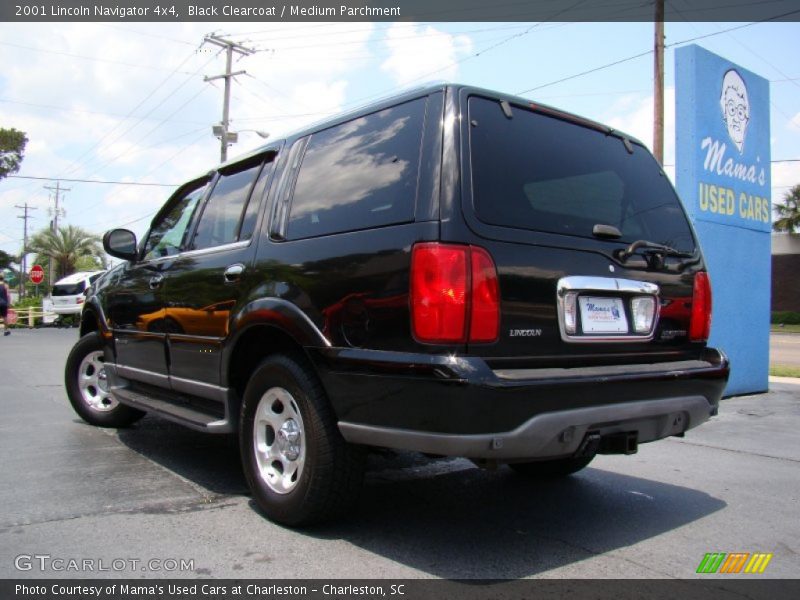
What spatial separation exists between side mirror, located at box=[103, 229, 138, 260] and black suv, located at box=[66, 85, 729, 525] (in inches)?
51.0

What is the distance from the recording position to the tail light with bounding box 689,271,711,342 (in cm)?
347

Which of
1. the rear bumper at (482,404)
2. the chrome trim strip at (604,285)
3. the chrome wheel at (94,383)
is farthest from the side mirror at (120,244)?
the chrome trim strip at (604,285)

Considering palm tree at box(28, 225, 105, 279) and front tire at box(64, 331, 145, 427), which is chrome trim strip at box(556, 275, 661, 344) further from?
palm tree at box(28, 225, 105, 279)

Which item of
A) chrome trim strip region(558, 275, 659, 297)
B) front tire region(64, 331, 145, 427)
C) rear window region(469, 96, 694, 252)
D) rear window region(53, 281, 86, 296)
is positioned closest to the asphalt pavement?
front tire region(64, 331, 145, 427)

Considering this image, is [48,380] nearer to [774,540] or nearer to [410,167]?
[410,167]

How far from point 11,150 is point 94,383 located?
3567cm

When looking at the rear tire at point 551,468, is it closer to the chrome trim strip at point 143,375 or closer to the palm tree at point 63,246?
the chrome trim strip at point 143,375

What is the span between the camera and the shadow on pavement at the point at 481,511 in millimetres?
3004

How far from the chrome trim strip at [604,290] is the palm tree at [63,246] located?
44.4m

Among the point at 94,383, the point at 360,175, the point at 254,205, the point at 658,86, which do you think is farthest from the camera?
the point at 658,86

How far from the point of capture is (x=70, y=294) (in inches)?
1024

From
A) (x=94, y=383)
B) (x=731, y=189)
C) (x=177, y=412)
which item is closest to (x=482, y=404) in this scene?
(x=177, y=412)

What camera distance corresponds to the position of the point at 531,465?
428 cm

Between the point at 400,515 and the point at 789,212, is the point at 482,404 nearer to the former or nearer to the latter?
the point at 400,515
